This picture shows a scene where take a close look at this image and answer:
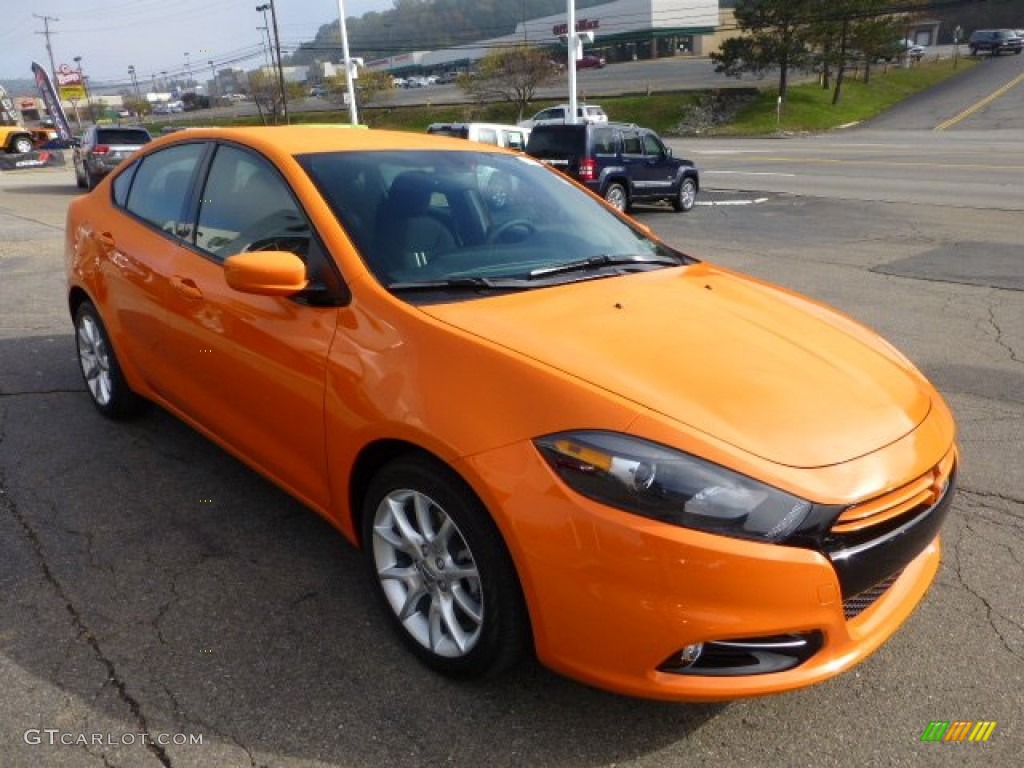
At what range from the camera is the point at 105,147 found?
1861 cm

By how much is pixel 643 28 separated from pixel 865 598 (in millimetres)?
100237

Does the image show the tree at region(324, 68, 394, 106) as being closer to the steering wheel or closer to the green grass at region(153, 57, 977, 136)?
the green grass at region(153, 57, 977, 136)

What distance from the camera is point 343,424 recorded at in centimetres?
262

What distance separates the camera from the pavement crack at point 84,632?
230cm

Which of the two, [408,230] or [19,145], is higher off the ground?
[19,145]

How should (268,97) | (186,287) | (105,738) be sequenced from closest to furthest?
(105,738) < (186,287) < (268,97)

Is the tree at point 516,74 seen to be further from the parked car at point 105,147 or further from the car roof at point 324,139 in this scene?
the car roof at point 324,139

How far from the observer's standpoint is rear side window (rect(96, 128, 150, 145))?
19.0 meters

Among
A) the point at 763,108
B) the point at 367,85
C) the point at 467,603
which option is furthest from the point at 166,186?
the point at 367,85

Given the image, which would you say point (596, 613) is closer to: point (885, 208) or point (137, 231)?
point (137, 231)

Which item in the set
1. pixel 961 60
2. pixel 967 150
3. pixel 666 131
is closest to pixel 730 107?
pixel 666 131

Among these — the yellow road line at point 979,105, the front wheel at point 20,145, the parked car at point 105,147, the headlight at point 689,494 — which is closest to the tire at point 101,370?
the headlight at point 689,494

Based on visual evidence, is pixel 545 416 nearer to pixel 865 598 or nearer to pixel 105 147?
pixel 865 598

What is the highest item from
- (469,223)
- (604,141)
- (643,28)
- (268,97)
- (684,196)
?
(643,28)
